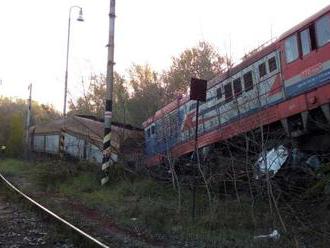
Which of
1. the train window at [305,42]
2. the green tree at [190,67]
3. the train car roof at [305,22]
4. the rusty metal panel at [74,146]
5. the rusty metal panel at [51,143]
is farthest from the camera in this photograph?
the green tree at [190,67]

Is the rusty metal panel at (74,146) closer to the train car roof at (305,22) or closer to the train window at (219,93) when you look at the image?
the train window at (219,93)

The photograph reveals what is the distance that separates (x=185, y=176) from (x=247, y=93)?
3.19m

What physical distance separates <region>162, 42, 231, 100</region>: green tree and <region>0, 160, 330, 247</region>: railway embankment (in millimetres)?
19628

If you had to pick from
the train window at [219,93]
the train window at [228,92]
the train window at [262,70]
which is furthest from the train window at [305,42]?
the train window at [219,93]

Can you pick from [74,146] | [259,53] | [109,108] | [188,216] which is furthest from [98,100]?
[188,216]

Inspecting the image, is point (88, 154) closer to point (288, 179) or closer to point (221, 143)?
point (221, 143)

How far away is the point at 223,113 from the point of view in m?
18.0

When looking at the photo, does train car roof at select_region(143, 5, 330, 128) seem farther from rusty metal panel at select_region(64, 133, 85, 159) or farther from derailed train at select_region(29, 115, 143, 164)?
rusty metal panel at select_region(64, 133, 85, 159)

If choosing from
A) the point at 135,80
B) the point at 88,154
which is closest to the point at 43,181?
the point at 88,154

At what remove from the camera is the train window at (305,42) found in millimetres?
13781

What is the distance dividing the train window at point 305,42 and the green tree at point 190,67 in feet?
67.7

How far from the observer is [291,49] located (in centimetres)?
1453

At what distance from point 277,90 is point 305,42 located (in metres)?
1.82

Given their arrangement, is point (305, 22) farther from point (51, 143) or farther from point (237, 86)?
point (51, 143)
